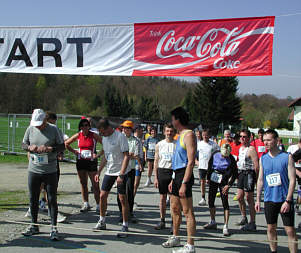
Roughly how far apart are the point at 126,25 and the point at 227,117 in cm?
5686

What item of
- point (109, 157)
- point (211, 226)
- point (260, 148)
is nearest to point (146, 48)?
point (109, 157)

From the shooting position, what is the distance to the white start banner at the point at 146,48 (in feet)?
19.5

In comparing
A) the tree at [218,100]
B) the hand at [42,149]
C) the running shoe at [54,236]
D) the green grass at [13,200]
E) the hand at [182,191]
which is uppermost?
the tree at [218,100]

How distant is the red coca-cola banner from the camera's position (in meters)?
5.88

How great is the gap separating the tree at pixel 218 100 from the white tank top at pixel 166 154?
54.4 meters

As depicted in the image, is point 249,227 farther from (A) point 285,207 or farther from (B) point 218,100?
(B) point 218,100

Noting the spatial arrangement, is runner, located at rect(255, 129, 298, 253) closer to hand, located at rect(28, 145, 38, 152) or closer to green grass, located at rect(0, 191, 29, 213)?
hand, located at rect(28, 145, 38, 152)

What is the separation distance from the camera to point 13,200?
28.3ft

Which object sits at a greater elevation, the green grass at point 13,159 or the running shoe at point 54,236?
the green grass at point 13,159

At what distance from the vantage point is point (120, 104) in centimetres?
8369

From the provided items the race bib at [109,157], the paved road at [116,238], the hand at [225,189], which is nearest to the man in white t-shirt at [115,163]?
the race bib at [109,157]

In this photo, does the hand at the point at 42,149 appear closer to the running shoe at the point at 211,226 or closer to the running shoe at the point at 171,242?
the running shoe at the point at 171,242

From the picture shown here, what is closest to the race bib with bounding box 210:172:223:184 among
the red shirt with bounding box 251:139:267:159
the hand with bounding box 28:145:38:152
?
the hand with bounding box 28:145:38:152

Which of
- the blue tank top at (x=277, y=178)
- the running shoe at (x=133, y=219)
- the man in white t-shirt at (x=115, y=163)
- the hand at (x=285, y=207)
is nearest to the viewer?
the hand at (x=285, y=207)
